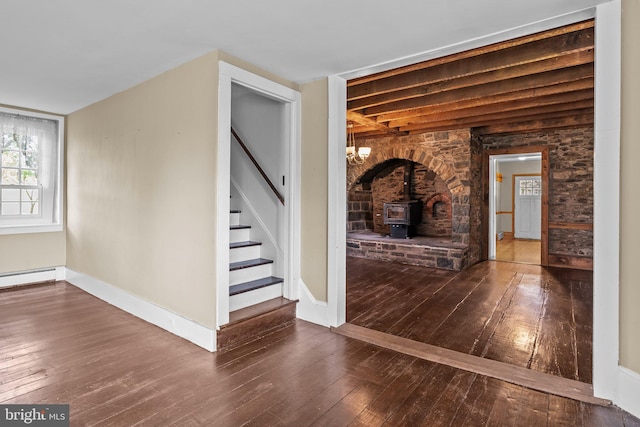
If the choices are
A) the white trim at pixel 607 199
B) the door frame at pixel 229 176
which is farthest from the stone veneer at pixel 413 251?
the white trim at pixel 607 199

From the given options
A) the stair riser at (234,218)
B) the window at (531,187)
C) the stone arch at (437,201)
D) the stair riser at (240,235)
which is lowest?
the stair riser at (240,235)

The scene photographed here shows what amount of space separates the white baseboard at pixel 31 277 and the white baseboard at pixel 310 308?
3915 millimetres

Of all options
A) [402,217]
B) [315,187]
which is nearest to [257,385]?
Result: [315,187]

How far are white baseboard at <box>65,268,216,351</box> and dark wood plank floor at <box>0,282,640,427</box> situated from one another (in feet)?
0.29

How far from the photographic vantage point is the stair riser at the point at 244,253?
3700 millimetres

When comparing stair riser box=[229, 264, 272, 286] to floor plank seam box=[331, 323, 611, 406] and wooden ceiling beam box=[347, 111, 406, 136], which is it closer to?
floor plank seam box=[331, 323, 611, 406]

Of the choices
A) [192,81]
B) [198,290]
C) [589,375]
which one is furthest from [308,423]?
[192,81]

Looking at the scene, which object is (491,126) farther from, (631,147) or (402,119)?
(631,147)

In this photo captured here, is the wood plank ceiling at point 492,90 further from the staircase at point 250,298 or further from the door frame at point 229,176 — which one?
the staircase at point 250,298

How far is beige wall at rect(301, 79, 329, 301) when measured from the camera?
11.0 feet

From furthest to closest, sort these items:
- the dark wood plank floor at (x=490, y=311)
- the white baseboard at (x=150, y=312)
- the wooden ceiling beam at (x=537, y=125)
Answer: the wooden ceiling beam at (x=537, y=125) < the white baseboard at (x=150, y=312) < the dark wood plank floor at (x=490, y=311)

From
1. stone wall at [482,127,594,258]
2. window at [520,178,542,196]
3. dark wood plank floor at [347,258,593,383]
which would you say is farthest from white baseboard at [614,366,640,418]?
window at [520,178,542,196]

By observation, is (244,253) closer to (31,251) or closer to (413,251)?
(31,251)

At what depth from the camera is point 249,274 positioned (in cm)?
359
